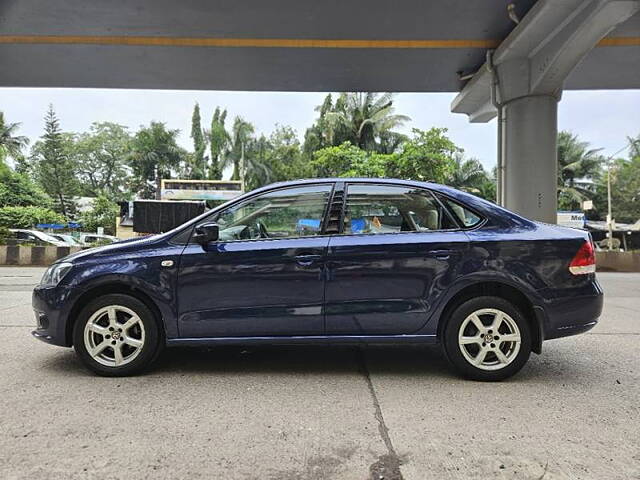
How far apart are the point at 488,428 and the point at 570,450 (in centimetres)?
46

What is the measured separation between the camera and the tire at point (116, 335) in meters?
3.87

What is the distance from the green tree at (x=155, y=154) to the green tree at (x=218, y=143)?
208 inches

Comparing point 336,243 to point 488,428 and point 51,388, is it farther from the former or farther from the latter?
point 51,388

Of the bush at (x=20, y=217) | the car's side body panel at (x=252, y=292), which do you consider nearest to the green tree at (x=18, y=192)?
the bush at (x=20, y=217)

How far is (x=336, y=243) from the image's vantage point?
3896mm

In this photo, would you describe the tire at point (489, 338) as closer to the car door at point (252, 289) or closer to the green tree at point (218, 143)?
the car door at point (252, 289)

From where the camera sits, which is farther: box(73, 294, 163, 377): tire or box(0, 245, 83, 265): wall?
box(0, 245, 83, 265): wall

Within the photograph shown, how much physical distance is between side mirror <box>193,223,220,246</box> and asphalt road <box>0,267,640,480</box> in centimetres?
113

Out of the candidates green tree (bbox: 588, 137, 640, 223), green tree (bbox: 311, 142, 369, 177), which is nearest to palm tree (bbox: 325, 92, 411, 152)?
green tree (bbox: 311, 142, 369, 177)

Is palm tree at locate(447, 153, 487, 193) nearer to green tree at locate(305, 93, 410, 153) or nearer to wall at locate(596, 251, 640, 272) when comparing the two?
green tree at locate(305, 93, 410, 153)

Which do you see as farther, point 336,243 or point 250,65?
point 250,65

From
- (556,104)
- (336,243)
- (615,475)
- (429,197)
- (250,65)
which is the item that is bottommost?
(615,475)

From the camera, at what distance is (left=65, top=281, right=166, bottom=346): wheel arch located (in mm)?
3906

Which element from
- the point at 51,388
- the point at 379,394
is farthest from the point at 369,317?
the point at 51,388
